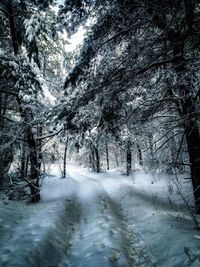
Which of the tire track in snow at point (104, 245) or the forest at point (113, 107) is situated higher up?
the forest at point (113, 107)

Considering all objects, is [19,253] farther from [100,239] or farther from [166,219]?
[166,219]

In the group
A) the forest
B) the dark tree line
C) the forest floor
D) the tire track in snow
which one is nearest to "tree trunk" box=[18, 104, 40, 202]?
the forest

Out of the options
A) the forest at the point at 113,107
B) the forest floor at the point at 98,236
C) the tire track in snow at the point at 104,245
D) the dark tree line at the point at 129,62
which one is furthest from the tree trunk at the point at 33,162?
the dark tree line at the point at 129,62

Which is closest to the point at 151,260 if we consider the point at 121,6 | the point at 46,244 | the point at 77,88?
the point at 46,244

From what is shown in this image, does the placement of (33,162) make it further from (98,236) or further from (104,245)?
(104,245)

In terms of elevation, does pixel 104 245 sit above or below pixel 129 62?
below

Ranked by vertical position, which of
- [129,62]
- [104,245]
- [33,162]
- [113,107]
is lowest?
[104,245]

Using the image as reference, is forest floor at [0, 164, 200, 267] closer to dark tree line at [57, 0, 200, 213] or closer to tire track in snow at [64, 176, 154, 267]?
tire track in snow at [64, 176, 154, 267]

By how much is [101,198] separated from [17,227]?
5976 millimetres

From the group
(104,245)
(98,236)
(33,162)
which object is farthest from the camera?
(33,162)

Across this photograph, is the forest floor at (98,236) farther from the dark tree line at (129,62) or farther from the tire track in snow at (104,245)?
the dark tree line at (129,62)

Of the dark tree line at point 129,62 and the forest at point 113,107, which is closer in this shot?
the forest at point 113,107

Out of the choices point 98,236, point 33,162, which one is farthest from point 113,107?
point 33,162

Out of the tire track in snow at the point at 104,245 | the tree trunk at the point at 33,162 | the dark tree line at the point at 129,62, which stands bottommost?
the tire track in snow at the point at 104,245
